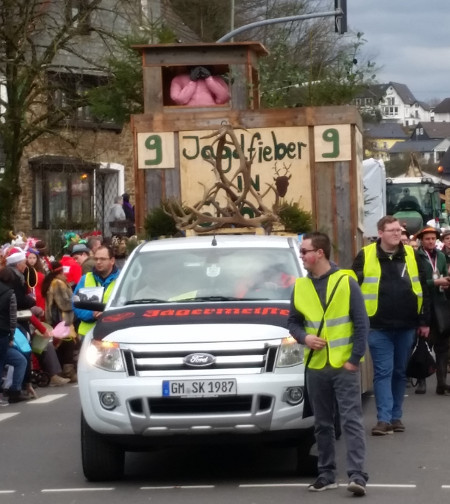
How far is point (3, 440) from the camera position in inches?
543

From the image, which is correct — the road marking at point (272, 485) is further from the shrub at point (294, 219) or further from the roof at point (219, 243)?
the shrub at point (294, 219)

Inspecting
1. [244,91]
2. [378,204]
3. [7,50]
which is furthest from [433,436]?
[7,50]

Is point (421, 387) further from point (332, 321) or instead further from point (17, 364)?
point (332, 321)

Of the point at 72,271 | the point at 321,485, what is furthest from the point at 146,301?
the point at 72,271

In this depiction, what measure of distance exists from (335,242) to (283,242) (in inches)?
165

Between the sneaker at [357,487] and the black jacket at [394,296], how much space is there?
330cm

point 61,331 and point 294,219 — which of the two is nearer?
point 294,219

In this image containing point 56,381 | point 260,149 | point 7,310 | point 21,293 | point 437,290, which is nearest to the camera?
point 7,310

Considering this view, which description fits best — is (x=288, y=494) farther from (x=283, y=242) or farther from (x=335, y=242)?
(x=335, y=242)

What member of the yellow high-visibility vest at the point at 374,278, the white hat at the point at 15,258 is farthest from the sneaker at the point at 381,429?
the white hat at the point at 15,258

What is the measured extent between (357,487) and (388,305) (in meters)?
3.43

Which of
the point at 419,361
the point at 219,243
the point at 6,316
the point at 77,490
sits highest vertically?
the point at 219,243

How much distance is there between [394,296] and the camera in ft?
42.7

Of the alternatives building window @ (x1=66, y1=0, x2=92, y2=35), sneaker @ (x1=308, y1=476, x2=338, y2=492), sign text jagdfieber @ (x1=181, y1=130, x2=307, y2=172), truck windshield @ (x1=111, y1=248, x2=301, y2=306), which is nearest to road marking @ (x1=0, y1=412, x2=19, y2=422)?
sign text jagdfieber @ (x1=181, y1=130, x2=307, y2=172)
